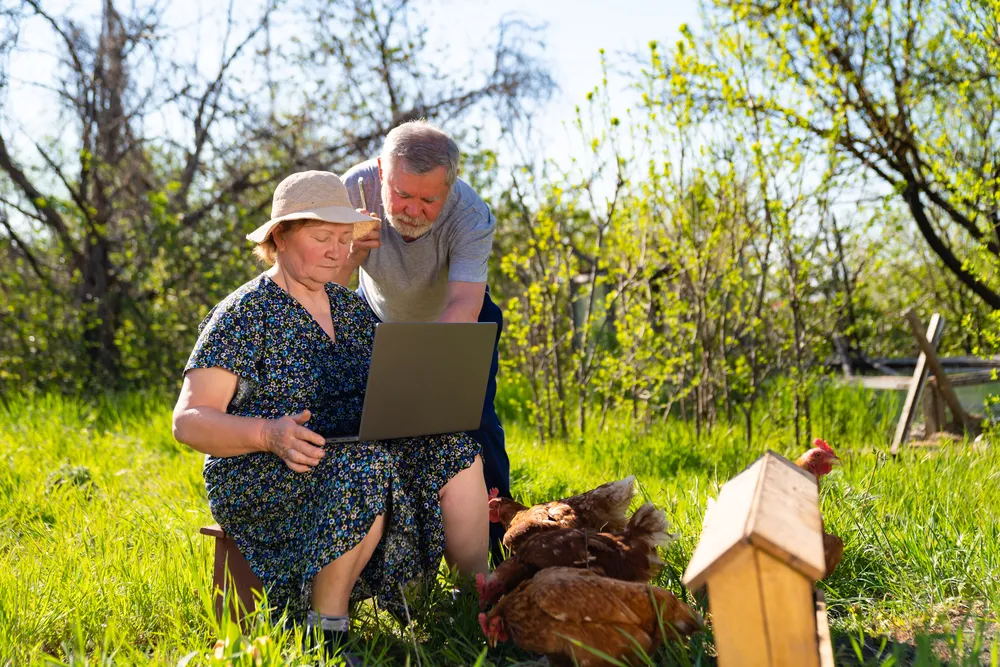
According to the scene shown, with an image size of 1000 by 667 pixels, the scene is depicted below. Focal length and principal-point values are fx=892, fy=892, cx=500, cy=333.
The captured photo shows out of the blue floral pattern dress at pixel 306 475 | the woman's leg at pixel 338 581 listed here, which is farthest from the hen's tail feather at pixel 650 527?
the woman's leg at pixel 338 581

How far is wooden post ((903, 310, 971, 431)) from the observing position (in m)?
5.83

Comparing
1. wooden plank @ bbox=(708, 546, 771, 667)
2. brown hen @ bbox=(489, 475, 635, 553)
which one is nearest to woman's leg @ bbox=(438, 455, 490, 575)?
brown hen @ bbox=(489, 475, 635, 553)

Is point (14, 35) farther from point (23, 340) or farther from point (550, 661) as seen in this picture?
point (550, 661)

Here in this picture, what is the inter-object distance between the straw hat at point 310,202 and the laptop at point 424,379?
1.61 feet

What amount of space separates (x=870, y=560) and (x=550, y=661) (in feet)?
4.39

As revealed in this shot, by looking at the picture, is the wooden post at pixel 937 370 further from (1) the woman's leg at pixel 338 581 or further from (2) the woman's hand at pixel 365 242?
(1) the woman's leg at pixel 338 581

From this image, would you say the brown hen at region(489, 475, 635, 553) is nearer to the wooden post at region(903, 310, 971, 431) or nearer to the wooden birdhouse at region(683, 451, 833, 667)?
the wooden birdhouse at region(683, 451, 833, 667)

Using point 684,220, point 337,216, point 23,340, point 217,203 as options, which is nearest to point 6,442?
point 23,340

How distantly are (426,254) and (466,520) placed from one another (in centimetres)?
122

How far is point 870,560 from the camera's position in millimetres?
3213

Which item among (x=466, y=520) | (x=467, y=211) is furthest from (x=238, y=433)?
(x=467, y=211)

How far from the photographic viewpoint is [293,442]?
2.64 meters

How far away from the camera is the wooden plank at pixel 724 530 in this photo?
1.93 meters

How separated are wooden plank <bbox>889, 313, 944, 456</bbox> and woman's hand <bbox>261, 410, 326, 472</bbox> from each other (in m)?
4.17
